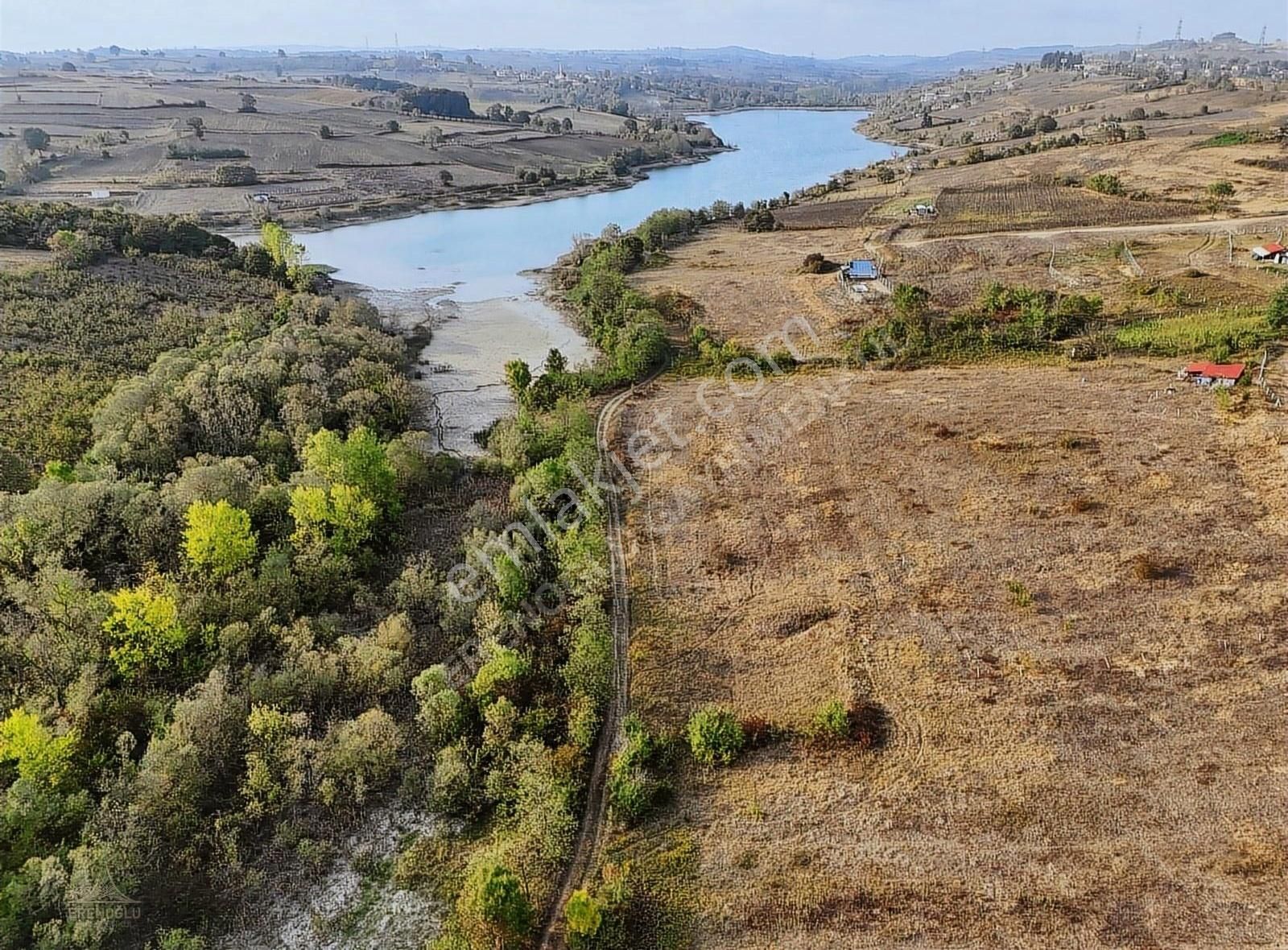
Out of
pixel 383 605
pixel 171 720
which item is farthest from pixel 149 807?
pixel 383 605

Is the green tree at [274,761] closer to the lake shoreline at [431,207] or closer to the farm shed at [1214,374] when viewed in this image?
the farm shed at [1214,374]

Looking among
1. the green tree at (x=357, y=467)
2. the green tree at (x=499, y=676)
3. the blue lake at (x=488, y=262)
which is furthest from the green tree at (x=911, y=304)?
the green tree at (x=499, y=676)

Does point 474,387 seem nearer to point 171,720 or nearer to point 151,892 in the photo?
point 171,720

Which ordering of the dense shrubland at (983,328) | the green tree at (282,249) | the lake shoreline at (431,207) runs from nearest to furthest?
the dense shrubland at (983,328), the green tree at (282,249), the lake shoreline at (431,207)

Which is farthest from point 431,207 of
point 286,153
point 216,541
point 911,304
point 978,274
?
point 216,541

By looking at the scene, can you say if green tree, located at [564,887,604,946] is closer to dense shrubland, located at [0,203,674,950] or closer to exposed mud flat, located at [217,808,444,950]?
dense shrubland, located at [0,203,674,950]

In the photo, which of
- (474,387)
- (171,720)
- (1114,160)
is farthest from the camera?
(1114,160)
